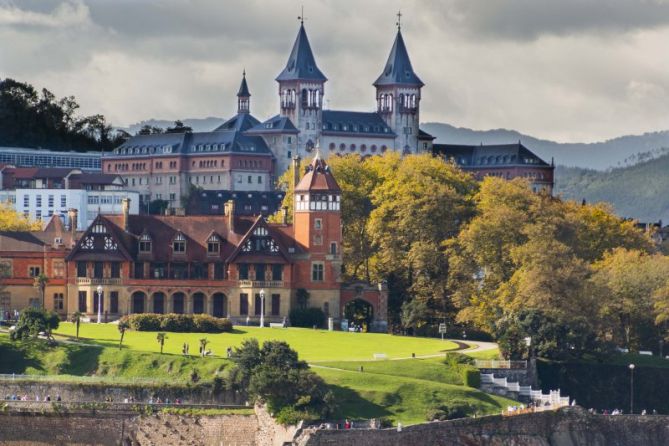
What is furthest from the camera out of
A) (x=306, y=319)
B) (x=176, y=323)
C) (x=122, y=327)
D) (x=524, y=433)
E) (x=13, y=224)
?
(x=13, y=224)

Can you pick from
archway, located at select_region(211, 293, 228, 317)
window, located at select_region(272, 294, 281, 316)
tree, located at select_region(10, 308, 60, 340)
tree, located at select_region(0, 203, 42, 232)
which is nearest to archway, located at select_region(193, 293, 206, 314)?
archway, located at select_region(211, 293, 228, 317)

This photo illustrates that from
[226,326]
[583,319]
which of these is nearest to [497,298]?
[583,319]

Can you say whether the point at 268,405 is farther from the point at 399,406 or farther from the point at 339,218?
the point at 339,218

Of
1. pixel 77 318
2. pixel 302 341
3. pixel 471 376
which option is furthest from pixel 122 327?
pixel 471 376

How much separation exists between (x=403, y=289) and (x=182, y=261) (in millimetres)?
14652

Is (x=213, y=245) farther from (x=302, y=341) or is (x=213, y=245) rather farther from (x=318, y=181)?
(x=302, y=341)

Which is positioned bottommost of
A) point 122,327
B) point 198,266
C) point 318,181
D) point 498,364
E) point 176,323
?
point 498,364

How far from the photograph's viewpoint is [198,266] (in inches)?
5541

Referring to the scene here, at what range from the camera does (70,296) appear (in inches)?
5453

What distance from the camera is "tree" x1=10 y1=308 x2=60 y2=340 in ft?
393

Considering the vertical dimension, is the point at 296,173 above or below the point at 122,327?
above

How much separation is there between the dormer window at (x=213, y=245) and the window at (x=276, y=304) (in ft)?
15.7

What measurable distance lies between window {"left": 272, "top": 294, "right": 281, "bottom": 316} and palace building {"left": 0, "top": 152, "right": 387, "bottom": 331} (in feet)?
0.21

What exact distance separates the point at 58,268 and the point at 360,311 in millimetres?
19576
